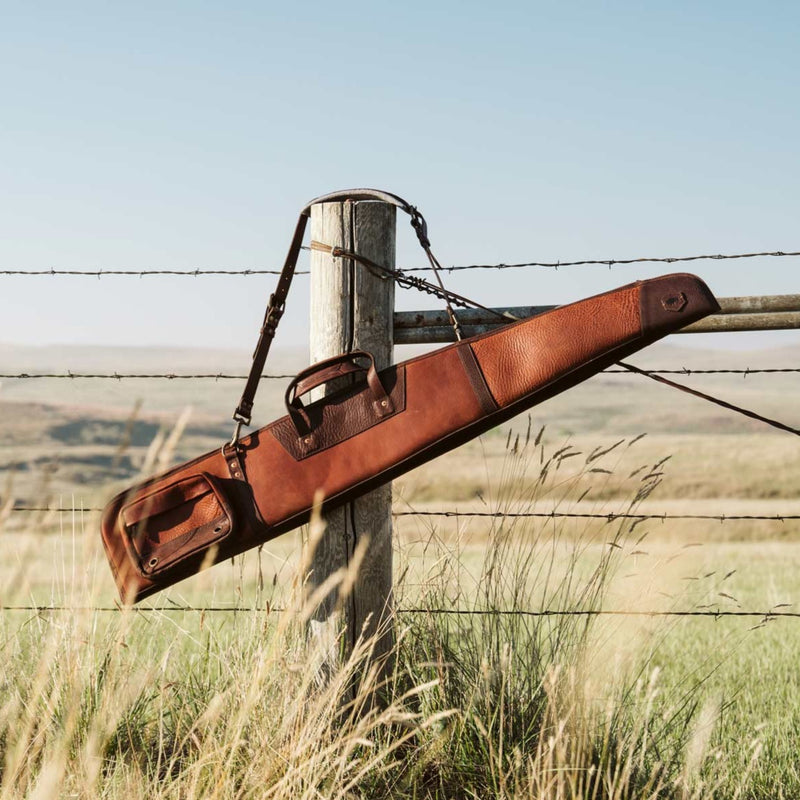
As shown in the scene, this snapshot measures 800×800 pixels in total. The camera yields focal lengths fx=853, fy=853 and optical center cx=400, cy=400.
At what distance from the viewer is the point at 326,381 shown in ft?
7.57

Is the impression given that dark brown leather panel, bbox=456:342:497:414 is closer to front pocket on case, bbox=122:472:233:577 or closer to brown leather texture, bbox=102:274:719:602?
brown leather texture, bbox=102:274:719:602

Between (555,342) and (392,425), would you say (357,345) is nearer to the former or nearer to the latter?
(392,425)

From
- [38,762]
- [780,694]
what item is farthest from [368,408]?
[780,694]

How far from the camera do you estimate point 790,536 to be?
13883mm

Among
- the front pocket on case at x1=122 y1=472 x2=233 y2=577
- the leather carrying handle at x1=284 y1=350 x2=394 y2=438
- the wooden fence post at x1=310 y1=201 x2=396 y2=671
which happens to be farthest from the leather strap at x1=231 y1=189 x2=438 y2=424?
the front pocket on case at x1=122 y1=472 x2=233 y2=577

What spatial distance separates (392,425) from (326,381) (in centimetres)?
24

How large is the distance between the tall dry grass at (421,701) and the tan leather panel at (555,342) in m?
0.36

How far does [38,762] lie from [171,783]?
64cm

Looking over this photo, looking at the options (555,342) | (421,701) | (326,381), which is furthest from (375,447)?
(421,701)

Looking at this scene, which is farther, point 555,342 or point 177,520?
point 177,520

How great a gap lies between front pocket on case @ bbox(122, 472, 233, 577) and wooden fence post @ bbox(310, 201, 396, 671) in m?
0.33

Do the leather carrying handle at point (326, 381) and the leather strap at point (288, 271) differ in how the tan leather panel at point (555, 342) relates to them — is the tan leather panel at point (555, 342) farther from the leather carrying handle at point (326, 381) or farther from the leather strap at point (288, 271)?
the leather strap at point (288, 271)

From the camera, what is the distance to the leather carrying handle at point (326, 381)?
221 centimetres

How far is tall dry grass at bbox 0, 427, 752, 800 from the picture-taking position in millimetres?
1984
